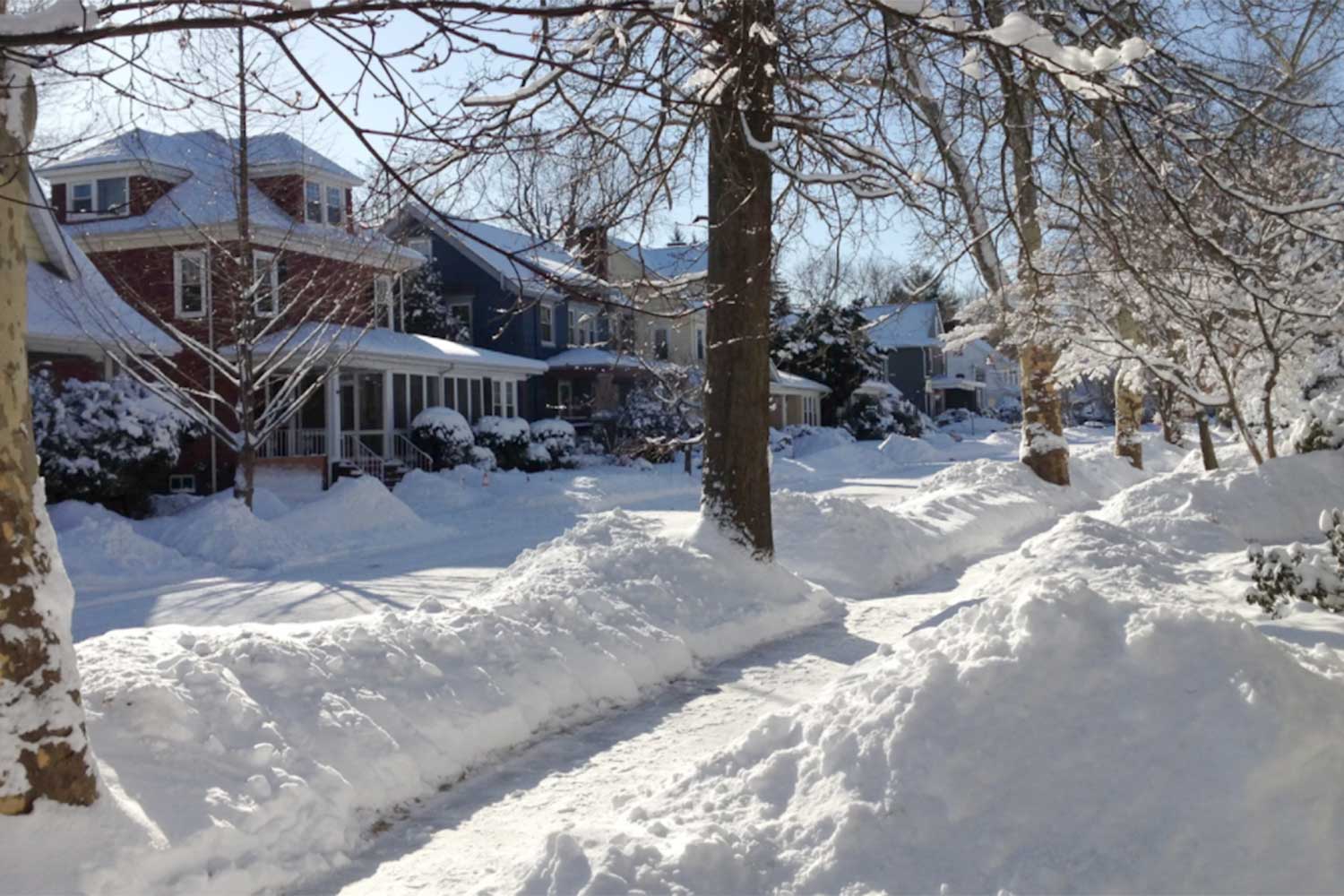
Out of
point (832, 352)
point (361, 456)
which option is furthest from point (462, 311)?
point (832, 352)

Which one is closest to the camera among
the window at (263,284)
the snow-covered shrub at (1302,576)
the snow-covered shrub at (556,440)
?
the snow-covered shrub at (1302,576)

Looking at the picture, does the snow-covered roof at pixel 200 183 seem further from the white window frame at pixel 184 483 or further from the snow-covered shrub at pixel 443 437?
the white window frame at pixel 184 483

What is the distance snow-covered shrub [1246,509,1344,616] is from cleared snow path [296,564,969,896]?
3.04 m

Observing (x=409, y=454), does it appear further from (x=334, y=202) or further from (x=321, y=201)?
(x=334, y=202)

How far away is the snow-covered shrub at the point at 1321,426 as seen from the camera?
1534 centimetres

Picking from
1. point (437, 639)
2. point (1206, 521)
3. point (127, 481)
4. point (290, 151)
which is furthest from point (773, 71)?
point (290, 151)

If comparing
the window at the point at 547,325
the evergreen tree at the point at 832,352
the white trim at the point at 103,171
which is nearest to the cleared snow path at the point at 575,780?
the white trim at the point at 103,171

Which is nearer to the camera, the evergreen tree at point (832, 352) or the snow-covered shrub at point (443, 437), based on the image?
the snow-covered shrub at point (443, 437)

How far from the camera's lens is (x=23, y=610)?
447 cm

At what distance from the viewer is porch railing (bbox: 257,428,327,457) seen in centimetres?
2656

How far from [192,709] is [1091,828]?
163 inches

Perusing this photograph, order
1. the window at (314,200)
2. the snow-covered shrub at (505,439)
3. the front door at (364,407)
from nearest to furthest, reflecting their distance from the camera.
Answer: the window at (314,200) < the front door at (364,407) < the snow-covered shrub at (505,439)

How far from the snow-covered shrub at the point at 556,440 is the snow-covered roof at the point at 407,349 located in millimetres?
2121

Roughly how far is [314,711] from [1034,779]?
12.2ft
